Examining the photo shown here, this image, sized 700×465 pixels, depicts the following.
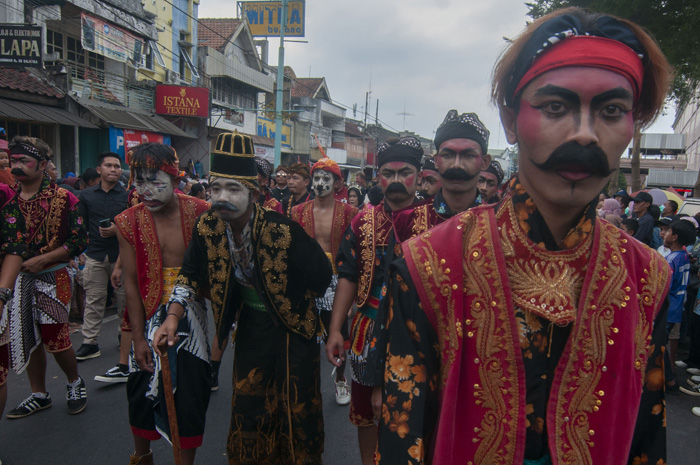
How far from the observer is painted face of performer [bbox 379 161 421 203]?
3.28 m

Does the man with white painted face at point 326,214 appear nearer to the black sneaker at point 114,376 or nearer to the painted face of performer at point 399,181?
the painted face of performer at point 399,181

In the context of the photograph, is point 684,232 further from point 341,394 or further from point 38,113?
point 38,113

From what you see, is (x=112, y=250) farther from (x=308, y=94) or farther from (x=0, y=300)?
(x=308, y=94)

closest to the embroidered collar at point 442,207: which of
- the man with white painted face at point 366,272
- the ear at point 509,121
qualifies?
the man with white painted face at point 366,272

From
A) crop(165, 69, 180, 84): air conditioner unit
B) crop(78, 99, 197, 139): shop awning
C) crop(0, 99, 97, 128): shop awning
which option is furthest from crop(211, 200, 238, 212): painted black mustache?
crop(165, 69, 180, 84): air conditioner unit

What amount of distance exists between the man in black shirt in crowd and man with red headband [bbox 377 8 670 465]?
4.74 m

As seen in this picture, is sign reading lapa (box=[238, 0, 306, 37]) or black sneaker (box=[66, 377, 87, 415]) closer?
black sneaker (box=[66, 377, 87, 415])

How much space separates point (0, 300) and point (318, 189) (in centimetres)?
306

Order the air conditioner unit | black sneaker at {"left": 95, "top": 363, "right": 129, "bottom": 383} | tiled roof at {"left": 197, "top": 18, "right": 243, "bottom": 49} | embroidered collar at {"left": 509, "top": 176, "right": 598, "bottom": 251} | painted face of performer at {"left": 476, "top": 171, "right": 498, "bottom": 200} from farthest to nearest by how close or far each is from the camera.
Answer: tiled roof at {"left": 197, "top": 18, "right": 243, "bottom": 49} < the air conditioner unit < painted face of performer at {"left": 476, "top": 171, "right": 498, "bottom": 200} < black sneaker at {"left": 95, "top": 363, "right": 129, "bottom": 383} < embroidered collar at {"left": 509, "top": 176, "right": 598, "bottom": 251}

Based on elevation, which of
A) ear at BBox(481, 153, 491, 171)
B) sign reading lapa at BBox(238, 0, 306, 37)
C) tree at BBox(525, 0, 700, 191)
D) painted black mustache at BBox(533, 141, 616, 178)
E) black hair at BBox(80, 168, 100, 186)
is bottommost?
black hair at BBox(80, 168, 100, 186)

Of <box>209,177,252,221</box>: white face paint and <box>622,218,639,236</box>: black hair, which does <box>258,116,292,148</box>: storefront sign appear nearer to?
<box>622,218,639,236</box>: black hair

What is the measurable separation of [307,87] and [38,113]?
93.3 ft

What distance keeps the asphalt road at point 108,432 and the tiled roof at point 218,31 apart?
25796 mm

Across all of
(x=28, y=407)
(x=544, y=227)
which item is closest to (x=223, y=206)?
(x=544, y=227)
